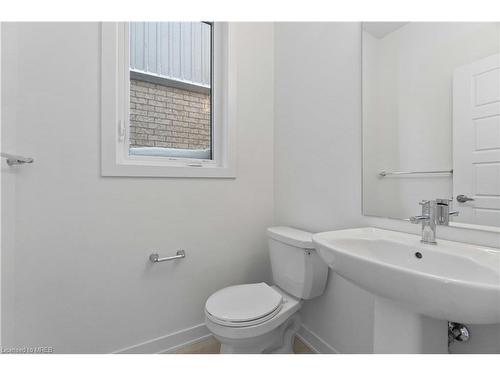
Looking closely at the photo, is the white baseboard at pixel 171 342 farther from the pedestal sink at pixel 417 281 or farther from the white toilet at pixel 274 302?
the pedestal sink at pixel 417 281

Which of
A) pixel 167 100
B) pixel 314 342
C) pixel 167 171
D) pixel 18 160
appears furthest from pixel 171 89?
pixel 314 342

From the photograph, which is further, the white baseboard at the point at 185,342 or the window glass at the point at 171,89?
the window glass at the point at 171,89

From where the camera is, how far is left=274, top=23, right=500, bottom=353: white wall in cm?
114

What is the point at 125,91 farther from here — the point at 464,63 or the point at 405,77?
the point at 464,63

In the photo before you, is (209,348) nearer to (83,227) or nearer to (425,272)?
(83,227)

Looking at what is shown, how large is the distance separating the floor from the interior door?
108 centimetres

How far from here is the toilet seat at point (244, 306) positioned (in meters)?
1.03

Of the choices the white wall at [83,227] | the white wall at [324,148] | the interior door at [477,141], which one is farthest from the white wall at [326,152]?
the white wall at [83,227]

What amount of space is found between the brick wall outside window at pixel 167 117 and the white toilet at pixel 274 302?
79cm

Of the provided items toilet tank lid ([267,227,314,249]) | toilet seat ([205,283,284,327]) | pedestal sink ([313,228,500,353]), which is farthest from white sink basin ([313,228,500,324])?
toilet seat ([205,283,284,327])

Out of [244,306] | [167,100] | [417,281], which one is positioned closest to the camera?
[417,281]

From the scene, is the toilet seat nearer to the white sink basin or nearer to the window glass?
the white sink basin

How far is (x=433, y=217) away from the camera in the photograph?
31.3 inches

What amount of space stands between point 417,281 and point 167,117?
1441 mm
